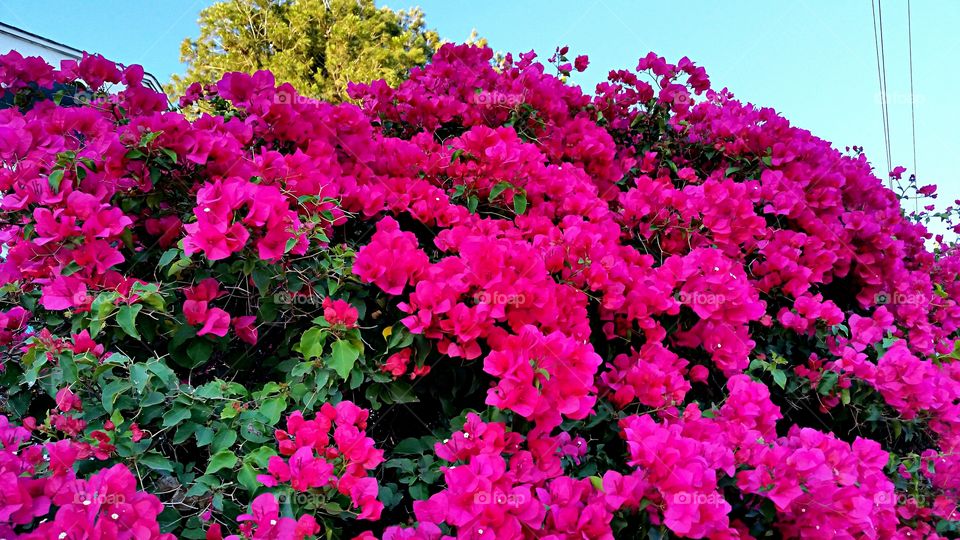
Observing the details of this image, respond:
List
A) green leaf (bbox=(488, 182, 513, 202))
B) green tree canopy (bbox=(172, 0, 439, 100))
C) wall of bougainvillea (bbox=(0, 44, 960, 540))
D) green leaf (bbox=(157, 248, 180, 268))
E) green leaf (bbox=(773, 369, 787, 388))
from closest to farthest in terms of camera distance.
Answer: wall of bougainvillea (bbox=(0, 44, 960, 540)), green leaf (bbox=(157, 248, 180, 268)), green leaf (bbox=(773, 369, 787, 388)), green leaf (bbox=(488, 182, 513, 202)), green tree canopy (bbox=(172, 0, 439, 100))

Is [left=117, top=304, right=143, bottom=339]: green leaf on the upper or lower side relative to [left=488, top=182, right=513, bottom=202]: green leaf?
lower

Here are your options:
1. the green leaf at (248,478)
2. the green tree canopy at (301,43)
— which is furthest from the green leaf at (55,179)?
the green tree canopy at (301,43)

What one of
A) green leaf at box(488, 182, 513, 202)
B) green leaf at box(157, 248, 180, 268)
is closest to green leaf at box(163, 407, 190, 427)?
green leaf at box(157, 248, 180, 268)

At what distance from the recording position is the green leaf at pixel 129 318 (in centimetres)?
154

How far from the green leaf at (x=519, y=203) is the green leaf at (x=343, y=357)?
907 mm

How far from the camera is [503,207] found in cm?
236

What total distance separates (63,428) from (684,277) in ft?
5.57

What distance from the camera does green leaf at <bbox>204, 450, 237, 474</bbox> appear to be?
4.77 feet

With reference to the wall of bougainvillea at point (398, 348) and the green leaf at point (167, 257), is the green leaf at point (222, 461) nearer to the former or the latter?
the wall of bougainvillea at point (398, 348)

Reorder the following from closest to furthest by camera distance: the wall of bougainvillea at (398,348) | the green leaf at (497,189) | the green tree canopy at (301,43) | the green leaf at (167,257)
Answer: the wall of bougainvillea at (398,348)
the green leaf at (167,257)
the green leaf at (497,189)
the green tree canopy at (301,43)

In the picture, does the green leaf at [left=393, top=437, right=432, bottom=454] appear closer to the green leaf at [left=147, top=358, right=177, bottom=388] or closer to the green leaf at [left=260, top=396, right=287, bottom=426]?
the green leaf at [left=260, top=396, right=287, bottom=426]

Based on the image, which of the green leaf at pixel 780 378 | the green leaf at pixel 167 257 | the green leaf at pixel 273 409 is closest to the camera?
the green leaf at pixel 273 409

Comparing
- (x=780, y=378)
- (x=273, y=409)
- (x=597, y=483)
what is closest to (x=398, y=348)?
(x=273, y=409)

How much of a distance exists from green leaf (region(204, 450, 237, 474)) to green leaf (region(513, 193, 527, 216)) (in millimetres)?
1213
